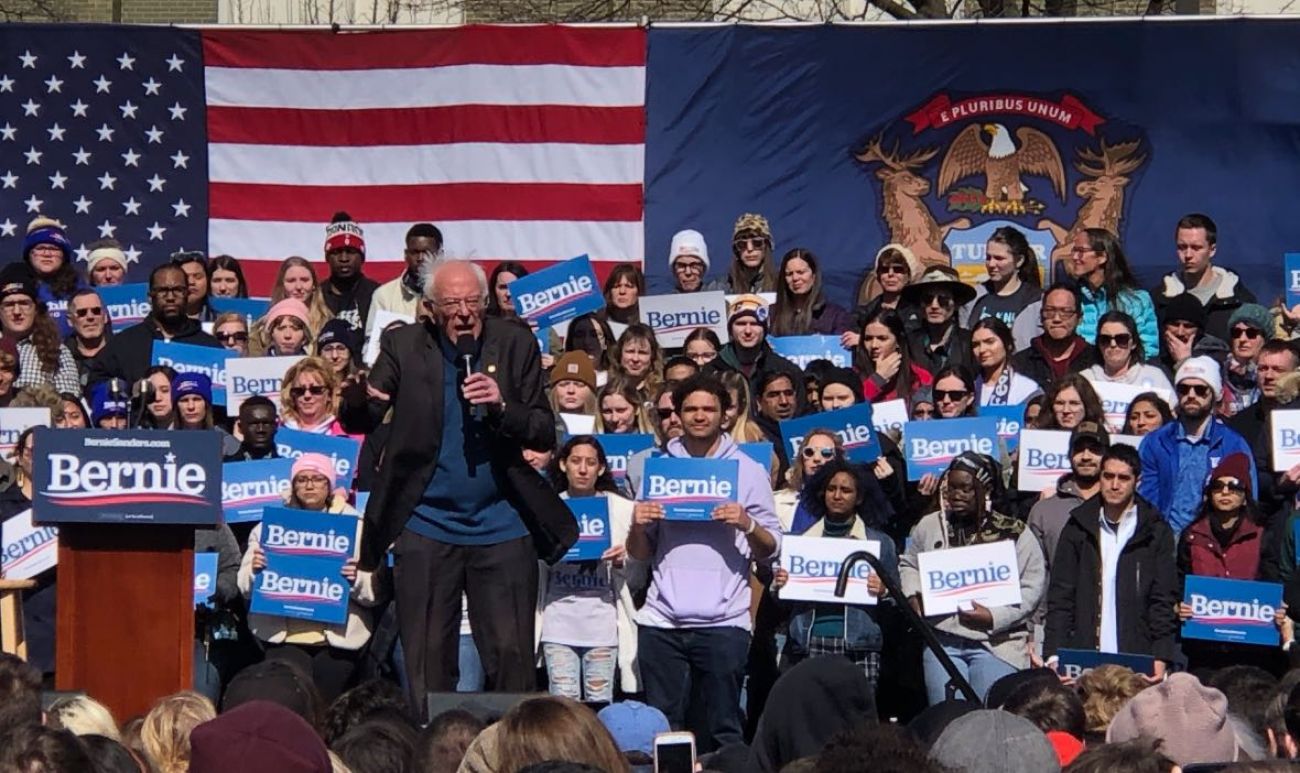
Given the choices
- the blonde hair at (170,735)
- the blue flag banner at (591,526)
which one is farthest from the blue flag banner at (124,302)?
the blonde hair at (170,735)

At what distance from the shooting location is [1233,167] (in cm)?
1547

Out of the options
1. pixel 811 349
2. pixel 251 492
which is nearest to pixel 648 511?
pixel 251 492

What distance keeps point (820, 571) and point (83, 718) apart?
4810mm

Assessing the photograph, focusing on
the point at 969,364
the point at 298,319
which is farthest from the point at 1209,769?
the point at 298,319

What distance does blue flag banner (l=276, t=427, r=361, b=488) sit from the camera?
1194 cm

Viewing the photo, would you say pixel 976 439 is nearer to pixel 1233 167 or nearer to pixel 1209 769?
pixel 1233 167

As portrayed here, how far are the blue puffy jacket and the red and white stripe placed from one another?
11.5ft

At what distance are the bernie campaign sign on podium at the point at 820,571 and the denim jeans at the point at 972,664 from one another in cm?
42

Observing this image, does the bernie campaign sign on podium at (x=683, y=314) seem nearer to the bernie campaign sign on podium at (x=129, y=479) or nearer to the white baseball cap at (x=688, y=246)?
the white baseball cap at (x=688, y=246)

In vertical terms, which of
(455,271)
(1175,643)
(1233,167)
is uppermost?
(1233,167)

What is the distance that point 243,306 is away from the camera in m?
14.5

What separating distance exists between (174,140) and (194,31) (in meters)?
0.74

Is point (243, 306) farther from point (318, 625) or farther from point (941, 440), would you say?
point (941, 440)

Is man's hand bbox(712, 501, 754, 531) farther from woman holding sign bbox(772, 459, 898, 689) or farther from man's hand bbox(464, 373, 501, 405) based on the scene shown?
man's hand bbox(464, 373, 501, 405)
